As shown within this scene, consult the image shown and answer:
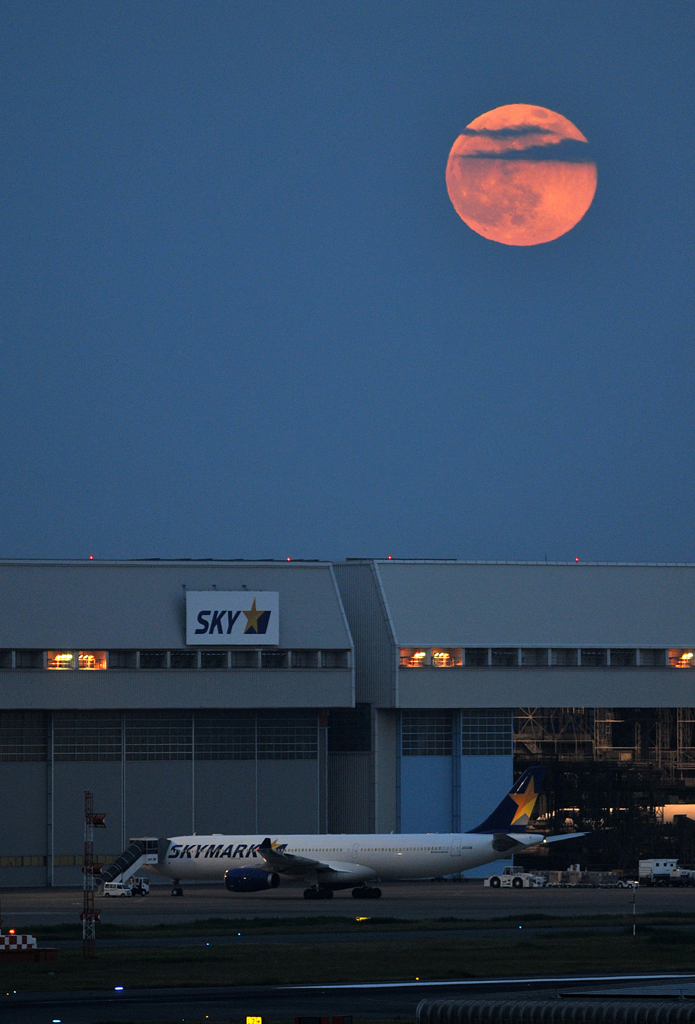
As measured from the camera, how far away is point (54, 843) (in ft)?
294

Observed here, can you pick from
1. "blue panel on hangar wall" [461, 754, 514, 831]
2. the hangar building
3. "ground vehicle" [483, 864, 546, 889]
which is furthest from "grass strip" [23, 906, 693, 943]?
"blue panel on hangar wall" [461, 754, 514, 831]

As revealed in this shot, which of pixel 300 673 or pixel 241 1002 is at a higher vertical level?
pixel 300 673

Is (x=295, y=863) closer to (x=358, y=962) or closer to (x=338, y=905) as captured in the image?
(x=338, y=905)

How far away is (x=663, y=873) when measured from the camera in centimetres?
8800

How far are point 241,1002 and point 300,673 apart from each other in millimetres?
Answer: 57769

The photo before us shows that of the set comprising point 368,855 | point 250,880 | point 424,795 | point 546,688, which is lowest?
point 250,880

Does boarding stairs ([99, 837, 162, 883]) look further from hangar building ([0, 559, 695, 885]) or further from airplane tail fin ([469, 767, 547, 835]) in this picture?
airplane tail fin ([469, 767, 547, 835])

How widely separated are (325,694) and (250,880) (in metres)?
18.7

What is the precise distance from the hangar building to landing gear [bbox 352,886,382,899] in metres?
16.1

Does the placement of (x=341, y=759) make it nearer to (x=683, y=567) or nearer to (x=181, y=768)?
(x=181, y=768)

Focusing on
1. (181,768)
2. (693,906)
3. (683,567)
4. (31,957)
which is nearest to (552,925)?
(693,906)

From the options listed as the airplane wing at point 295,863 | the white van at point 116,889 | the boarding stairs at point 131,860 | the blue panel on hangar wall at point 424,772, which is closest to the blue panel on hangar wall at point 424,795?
the blue panel on hangar wall at point 424,772

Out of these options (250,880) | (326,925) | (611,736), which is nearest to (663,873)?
(611,736)

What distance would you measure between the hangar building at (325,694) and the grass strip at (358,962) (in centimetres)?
4152
